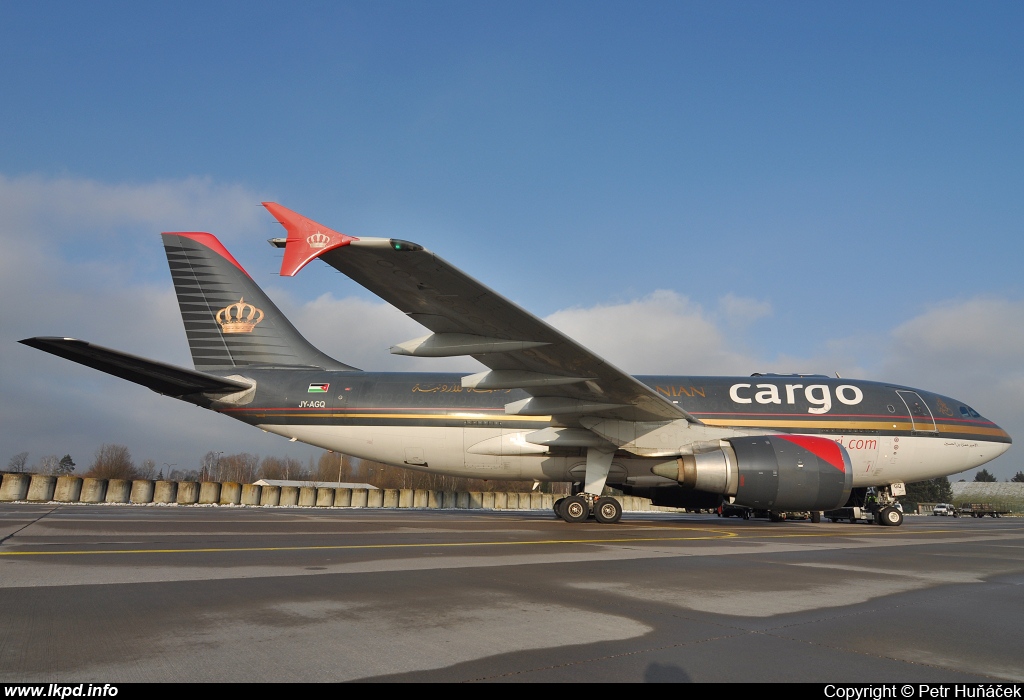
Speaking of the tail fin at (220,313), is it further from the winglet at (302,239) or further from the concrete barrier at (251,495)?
the concrete barrier at (251,495)

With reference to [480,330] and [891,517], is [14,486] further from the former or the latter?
[891,517]

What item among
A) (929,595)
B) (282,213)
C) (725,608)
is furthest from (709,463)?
(282,213)

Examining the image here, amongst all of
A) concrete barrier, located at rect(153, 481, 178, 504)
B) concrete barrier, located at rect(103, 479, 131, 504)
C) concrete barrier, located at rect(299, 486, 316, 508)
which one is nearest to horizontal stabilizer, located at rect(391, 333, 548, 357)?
concrete barrier, located at rect(153, 481, 178, 504)

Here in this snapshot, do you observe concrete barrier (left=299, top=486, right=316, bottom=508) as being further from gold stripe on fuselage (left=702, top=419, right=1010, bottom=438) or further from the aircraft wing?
gold stripe on fuselage (left=702, top=419, right=1010, bottom=438)

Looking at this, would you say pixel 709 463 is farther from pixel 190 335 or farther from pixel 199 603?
pixel 190 335

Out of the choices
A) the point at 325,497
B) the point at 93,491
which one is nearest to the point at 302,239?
the point at 93,491

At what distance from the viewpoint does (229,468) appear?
13312 centimetres

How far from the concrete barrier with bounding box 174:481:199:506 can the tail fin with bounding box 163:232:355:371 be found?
11.0 metres

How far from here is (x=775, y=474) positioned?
12773mm

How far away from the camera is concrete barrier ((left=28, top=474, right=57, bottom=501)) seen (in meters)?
22.3

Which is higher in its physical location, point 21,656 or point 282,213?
point 282,213

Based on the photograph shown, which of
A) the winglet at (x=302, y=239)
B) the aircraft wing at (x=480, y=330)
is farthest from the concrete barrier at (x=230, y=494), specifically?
the winglet at (x=302, y=239)

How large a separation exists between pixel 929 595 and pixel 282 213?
334 inches
